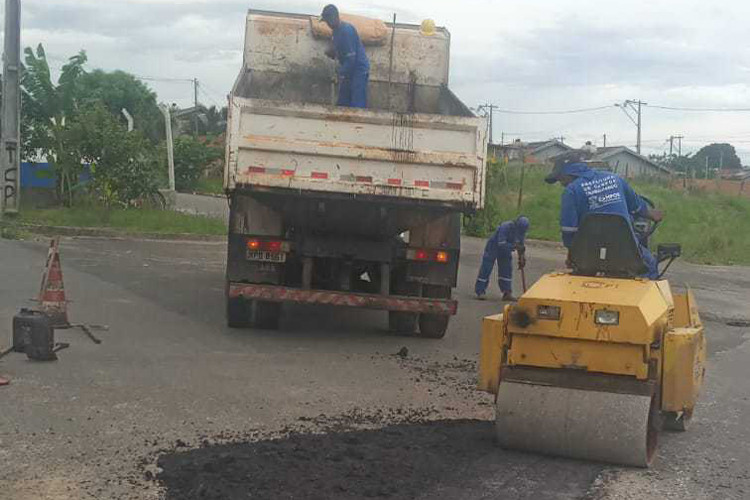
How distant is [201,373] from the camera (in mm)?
7926

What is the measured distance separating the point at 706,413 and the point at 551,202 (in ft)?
77.0

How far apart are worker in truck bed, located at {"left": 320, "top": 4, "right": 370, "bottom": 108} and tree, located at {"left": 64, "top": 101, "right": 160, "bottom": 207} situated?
421 inches

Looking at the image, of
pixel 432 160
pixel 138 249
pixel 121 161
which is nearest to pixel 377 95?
pixel 432 160

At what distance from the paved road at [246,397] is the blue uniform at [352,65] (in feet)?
8.52

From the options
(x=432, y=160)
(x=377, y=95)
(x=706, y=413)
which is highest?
(x=377, y=95)

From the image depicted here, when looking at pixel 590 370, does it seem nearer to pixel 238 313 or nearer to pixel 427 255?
pixel 427 255

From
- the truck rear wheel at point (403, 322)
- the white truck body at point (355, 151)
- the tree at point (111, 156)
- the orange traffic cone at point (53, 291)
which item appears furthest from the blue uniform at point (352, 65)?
the tree at point (111, 156)

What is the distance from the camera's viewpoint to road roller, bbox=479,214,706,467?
18.4 feet

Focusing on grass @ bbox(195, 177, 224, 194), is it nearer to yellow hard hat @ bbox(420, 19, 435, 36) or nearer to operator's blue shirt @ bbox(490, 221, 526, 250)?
operator's blue shirt @ bbox(490, 221, 526, 250)

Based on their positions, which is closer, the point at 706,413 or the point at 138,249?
the point at 706,413

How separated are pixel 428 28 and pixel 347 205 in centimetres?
380

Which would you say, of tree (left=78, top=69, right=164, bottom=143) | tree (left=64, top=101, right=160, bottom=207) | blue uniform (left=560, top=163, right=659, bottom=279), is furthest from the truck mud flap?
tree (left=78, top=69, right=164, bottom=143)

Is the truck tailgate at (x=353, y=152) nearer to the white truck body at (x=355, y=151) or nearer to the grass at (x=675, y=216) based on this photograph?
the white truck body at (x=355, y=151)

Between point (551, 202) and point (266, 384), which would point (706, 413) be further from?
point (551, 202)
